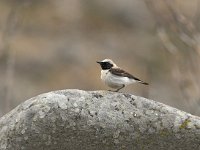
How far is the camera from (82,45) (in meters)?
29.0

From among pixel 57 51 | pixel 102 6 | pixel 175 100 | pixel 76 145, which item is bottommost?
pixel 76 145

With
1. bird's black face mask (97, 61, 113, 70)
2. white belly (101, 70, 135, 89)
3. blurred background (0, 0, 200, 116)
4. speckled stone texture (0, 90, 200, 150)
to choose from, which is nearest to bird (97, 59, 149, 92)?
white belly (101, 70, 135, 89)

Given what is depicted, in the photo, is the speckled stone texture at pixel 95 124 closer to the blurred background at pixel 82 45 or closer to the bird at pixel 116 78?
the bird at pixel 116 78

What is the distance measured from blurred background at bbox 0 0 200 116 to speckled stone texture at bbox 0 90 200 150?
42.1 ft

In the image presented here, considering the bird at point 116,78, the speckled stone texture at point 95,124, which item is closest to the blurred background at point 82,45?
the bird at point 116,78

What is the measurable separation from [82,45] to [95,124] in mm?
20157

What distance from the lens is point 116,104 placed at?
917cm

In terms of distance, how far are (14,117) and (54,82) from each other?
17049 mm

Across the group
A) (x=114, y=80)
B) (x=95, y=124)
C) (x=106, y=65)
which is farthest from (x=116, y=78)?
(x=95, y=124)

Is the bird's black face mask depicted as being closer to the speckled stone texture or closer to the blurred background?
the speckled stone texture

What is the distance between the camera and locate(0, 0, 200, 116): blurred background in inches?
986

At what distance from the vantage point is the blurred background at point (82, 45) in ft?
82.2

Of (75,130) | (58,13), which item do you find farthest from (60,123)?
(58,13)

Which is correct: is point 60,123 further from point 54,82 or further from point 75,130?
point 54,82
